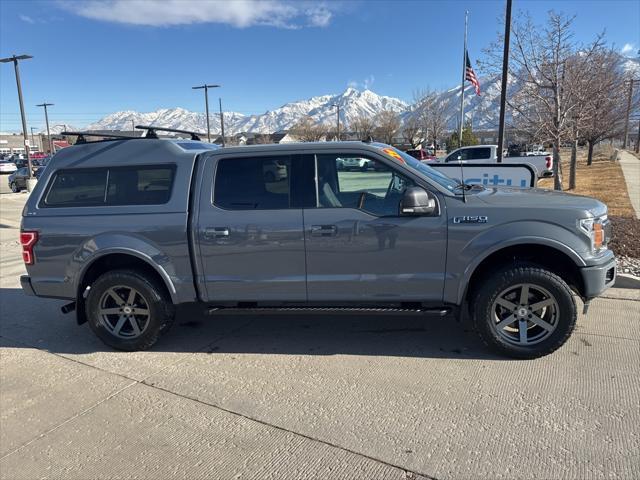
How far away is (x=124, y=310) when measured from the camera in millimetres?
4254

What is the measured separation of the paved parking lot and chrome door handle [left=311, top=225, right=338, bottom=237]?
1.11m

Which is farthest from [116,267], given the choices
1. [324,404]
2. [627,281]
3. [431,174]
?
[627,281]

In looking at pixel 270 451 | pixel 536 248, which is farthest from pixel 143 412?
pixel 536 248

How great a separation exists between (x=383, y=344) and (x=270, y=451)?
5.68ft

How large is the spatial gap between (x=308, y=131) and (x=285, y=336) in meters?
72.2

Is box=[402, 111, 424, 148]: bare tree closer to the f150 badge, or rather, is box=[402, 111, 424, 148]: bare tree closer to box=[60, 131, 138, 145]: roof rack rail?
box=[60, 131, 138, 145]: roof rack rail

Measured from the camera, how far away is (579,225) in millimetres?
3557

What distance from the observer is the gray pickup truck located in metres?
3.64

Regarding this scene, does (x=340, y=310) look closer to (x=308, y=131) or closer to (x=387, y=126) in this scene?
(x=387, y=126)

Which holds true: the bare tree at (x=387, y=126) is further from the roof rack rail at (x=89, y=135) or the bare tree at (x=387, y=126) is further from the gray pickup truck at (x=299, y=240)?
the gray pickup truck at (x=299, y=240)

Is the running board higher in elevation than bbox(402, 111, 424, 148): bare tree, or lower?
lower

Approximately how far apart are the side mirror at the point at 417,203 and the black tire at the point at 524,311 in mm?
771

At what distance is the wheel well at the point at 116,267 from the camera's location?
13.8 feet

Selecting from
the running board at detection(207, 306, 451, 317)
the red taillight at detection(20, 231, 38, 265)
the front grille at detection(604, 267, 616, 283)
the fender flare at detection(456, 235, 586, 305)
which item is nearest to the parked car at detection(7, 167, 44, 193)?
the red taillight at detection(20, 231, 38, 265)
